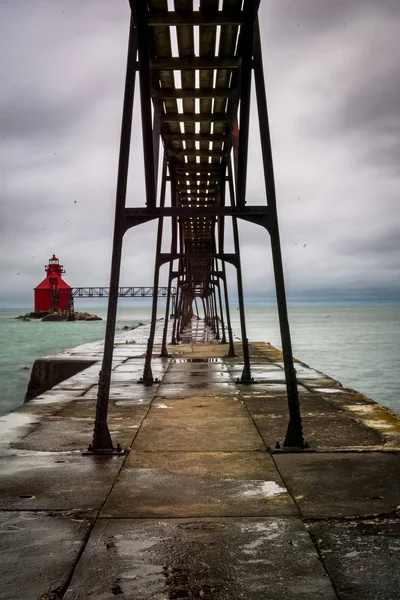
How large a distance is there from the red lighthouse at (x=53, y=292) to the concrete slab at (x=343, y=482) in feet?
290

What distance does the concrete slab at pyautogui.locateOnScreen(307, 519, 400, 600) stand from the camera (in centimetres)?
214

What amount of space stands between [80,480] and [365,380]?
20416 millimetres

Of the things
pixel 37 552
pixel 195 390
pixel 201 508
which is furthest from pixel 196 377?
pixel 37 552

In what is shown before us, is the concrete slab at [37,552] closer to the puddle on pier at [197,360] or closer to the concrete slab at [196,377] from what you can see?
the concrete slab at [196,377]

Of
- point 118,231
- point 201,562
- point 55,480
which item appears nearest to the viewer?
point 201,562

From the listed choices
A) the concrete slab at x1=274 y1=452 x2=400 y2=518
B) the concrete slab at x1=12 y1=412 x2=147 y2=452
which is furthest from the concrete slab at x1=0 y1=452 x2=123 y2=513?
the concrete slab at x1=274 y1=452 x2=400 y2=518

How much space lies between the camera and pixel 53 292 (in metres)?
93.6

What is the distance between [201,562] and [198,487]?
3.40ft

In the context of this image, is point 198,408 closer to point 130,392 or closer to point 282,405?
point 282,405

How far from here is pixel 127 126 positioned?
4602 millimetres

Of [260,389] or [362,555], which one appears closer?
[362,555]

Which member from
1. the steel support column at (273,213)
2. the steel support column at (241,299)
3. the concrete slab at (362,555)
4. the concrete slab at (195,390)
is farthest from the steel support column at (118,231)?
the steel support column at (241,299)

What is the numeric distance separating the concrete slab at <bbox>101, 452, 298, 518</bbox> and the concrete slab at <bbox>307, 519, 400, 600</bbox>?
0.33 meters

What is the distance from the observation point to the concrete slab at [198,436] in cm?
447
